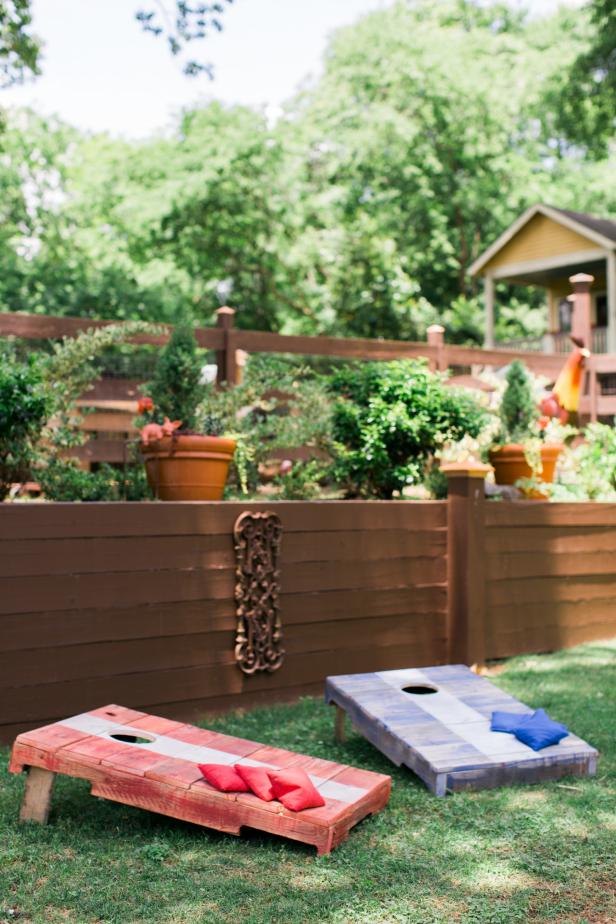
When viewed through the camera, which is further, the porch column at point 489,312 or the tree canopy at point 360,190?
the tree canopy at point 360,190

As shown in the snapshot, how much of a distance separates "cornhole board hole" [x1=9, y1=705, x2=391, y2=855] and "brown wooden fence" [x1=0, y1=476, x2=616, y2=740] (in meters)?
0.76

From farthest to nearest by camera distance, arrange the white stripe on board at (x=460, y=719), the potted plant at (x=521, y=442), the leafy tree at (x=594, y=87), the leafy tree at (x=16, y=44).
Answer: the leafy tree at (x=594, y=87)
the leafy tree at (x=16, y=44)
the potted plant at (x=521, y=442)
the white stripe on board at (x=460, y=719)

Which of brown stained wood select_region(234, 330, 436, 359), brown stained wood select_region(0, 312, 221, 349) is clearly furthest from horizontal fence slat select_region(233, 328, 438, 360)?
brown stained wood select_region(0, 312, 221, 349)

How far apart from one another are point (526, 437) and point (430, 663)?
86.5 inches

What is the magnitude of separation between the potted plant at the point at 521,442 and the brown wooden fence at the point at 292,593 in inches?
17.3

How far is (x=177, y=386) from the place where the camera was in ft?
17.8

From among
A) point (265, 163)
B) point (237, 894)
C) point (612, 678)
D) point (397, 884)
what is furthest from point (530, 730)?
point (265, 163)

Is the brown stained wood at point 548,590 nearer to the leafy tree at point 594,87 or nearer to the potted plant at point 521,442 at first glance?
the potted plant at point 521,442

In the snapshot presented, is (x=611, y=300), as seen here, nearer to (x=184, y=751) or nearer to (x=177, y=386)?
(x=177, y=386)

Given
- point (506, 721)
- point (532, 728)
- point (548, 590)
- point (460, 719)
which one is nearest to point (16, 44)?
point (548, 590)

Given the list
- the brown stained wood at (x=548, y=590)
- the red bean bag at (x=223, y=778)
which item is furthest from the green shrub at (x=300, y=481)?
the red bean bag at (x=223, y=778)

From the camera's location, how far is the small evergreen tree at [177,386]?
5402mm

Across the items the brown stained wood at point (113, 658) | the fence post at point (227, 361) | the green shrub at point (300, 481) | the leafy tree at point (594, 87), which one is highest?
the leafy tree at point (594, 87)

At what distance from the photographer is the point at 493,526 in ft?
19.1
